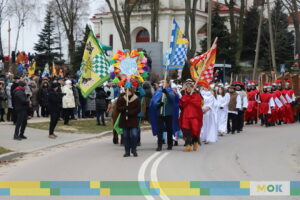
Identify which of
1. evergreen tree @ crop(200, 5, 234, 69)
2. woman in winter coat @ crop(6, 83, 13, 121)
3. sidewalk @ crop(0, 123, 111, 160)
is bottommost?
sidewalk @ crop(0, 123, 111, 160)

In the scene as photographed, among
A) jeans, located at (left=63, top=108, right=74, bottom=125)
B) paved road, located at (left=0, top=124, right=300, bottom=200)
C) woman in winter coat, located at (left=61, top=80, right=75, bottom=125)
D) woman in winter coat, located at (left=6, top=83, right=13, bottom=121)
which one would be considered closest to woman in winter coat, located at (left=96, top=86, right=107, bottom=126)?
woman in winter coat, located at (left=61, top=80, right=75, bottom=125)

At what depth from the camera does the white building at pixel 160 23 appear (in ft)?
259

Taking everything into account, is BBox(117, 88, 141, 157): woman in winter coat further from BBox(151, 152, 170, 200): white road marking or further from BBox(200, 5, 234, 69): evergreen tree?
BBox(200, 5, 234, 69): evergreen tree

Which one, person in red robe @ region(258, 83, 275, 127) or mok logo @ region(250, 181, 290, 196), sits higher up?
person in red robe @ region(258, 83, 275, 127)

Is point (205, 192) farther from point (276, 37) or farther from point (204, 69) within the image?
point (276, 37)

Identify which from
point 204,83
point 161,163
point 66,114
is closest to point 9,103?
point 66,114

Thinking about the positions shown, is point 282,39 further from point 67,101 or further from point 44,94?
point 67,101

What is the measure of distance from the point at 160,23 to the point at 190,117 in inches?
2519

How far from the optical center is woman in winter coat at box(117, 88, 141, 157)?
14859mm

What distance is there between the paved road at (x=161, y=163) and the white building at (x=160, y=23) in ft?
A: 194

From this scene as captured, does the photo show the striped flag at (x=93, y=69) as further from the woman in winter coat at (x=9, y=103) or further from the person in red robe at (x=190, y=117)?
the person in red robe at (x=190, y=117)

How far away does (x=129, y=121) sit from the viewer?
48.9ft

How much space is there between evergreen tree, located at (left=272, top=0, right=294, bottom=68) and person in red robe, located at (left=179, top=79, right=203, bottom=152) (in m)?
45.3

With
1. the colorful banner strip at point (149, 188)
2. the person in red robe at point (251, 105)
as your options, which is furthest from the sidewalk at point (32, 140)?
the person in red robe at point (251, 105)
